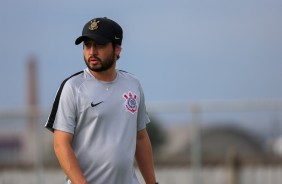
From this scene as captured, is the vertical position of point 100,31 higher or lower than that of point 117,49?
higher

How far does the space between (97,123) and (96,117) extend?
4 cm

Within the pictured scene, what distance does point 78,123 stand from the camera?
5469 mm

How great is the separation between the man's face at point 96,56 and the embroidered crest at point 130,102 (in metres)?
0.24

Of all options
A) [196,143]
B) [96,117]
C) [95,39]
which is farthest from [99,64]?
[196,143]

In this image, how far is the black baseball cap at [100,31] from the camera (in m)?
5.43

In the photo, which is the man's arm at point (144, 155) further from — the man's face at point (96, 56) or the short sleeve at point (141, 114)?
the man's face at point (96, 56)

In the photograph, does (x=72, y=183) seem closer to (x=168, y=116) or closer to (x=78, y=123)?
(x=78, y=123)

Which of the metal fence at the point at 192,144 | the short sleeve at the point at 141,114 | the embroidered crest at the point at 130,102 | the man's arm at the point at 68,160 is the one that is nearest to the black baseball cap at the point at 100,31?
the embroidered crest at the point at 130,102

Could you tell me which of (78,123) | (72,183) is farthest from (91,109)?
(72,183)

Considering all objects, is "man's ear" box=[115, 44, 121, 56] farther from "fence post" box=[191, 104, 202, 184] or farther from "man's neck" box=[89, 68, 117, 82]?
"fence post" box=[191, 104, 202, 184]

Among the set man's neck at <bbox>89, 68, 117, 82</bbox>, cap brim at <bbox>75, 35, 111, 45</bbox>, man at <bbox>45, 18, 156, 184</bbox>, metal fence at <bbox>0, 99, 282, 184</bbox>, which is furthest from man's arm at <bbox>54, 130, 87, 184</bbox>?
metal fence at <bbox>0, 99, 282, 184</bbox>

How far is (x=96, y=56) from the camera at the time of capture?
5.46m

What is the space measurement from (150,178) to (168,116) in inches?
252

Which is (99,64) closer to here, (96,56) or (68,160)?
(96,56)
